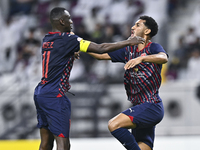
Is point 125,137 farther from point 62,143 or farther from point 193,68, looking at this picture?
point 193,68

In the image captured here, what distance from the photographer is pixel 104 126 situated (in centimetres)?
962

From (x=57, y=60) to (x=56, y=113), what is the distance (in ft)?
1.91

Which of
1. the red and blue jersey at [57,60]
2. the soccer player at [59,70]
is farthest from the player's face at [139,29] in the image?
the red and blue jersey at [57,60]

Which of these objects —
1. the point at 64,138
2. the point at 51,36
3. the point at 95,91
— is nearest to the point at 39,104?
the point at 64,138

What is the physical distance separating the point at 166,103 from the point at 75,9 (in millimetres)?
3847

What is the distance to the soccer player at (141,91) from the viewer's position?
14.1 ft

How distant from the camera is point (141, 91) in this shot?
4.53m

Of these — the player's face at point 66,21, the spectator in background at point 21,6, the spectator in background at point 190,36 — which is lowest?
the spectator in background at point 190,36

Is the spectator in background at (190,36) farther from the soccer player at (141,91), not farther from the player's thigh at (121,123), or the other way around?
the player's thigh at (121,123)

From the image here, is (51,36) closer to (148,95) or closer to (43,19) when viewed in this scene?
(148,95)

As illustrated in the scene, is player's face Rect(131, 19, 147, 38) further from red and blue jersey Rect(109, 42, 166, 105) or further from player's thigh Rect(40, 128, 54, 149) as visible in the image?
player's thigh Rect(40, 128, 54, 149)

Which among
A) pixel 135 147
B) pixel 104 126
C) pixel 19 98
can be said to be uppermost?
pixel 135 147

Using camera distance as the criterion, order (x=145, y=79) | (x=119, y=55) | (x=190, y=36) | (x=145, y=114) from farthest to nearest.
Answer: (x=190, y=36), (x=119, y=55), (x=145, y=79), (x=145, y=114)

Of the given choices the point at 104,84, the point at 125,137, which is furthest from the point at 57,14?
the point at 104,84
